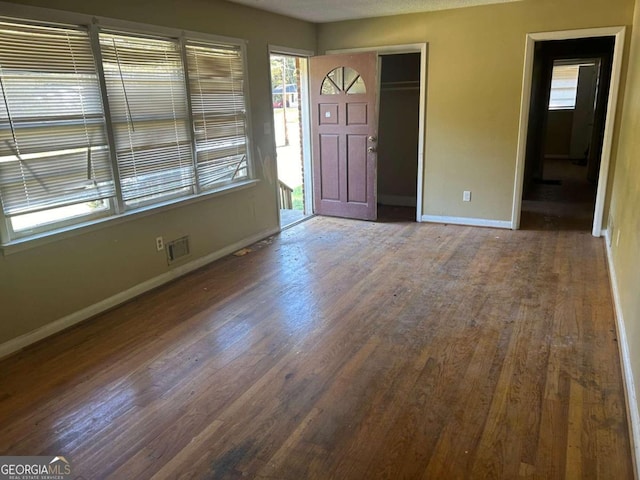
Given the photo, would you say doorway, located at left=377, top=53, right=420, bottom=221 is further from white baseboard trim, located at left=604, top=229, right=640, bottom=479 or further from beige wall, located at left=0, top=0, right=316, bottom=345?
white baseboard trim, located at left=604, top=229, right=640, bottom=479

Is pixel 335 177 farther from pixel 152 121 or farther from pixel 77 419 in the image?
pixel 77 419

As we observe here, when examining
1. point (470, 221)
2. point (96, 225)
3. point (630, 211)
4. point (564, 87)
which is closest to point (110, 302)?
point (96, 225)

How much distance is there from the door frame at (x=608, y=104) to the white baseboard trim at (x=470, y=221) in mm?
106

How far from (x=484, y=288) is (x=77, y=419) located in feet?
9.42

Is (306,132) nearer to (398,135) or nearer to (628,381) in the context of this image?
(398,135)

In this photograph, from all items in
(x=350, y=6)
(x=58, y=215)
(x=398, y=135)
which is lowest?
(x=58, y=215)

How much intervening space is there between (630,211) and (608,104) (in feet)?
6.79

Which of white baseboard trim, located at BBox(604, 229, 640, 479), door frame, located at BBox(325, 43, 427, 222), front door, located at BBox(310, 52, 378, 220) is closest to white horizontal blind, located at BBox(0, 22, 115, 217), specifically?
front door, located at BBox(310, 52, 378, 220)

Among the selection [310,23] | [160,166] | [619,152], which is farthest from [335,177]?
[619,152]

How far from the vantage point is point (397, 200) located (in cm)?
672

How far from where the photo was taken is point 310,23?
5625 millimetres

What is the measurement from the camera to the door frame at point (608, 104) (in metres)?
4.46

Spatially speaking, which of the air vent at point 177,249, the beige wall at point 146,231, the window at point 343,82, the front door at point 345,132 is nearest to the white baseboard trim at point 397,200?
the front door at point 345,132

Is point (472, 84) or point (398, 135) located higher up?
point (472, 84)
